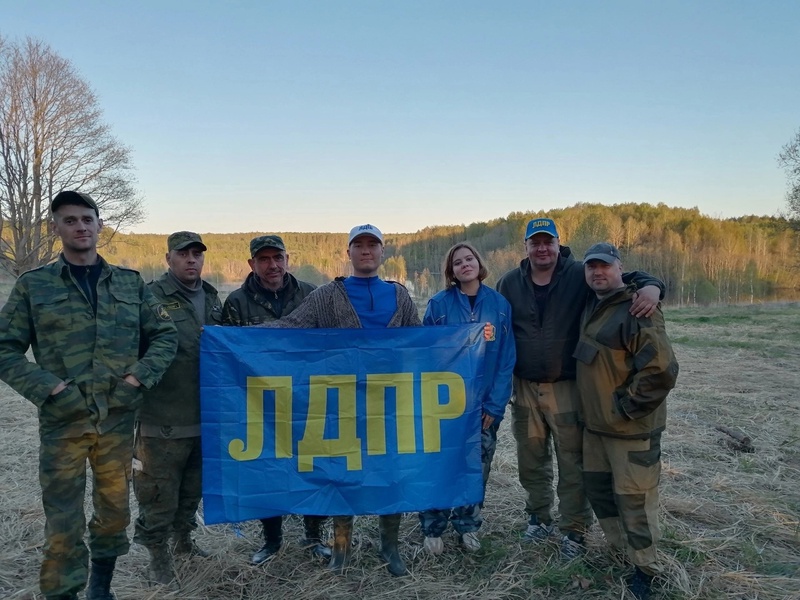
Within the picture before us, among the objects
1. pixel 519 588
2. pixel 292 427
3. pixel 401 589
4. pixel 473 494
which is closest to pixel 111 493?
pixel 292 427

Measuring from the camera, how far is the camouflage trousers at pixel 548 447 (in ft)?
14.0

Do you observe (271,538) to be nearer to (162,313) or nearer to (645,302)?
(162,313)

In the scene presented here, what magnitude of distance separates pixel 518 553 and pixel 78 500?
337 cm

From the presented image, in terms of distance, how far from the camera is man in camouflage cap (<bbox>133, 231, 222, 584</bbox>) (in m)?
3.84

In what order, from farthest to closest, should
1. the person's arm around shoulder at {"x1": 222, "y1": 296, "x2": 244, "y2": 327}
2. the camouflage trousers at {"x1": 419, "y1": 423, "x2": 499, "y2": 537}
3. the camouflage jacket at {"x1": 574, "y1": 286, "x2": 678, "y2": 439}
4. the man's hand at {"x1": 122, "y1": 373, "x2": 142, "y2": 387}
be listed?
the camouflage trousers at {"x1": 419, "y1": 423, "x2": 499, "y2": 537} → the person's arm around shoulder at {"x1": 222, "y1": 296, "x2": 244, "y2": 327} → the camouflage jacket at {"x1": 574, "y1": 286, "x2": 678, "y2": 439} → the man's hand at {"x1": 122, "y1": 373, "x2": 142, "y2": 387}

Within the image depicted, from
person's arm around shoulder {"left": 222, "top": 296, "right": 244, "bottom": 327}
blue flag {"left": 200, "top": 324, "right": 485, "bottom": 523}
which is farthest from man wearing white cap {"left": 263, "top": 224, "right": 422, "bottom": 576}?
person's arm around shoulder {"left": 222, "top": 296, "right": 244, "bottom": 327}

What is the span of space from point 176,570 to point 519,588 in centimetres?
268

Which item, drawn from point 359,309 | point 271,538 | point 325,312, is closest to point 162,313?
point 325,312

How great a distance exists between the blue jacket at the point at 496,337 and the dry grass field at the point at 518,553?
4.05ft

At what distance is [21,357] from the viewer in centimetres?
320

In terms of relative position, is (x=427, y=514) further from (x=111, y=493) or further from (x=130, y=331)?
(x=130, y=331)

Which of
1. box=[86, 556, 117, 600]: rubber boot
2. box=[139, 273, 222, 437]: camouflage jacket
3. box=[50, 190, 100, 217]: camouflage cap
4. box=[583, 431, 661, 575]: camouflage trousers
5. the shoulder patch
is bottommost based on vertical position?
box=[86, 556, 117, 600]: rubber boot

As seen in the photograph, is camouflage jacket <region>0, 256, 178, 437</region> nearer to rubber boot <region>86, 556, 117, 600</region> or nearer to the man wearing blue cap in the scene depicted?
rubber boot <region>86, 556, 117, 600</region>

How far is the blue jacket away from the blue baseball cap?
0.60m
